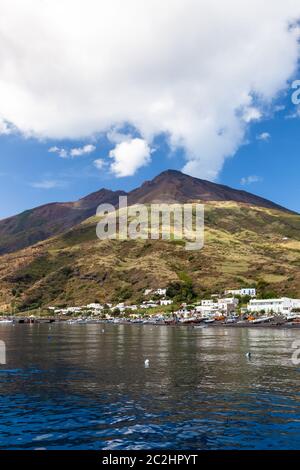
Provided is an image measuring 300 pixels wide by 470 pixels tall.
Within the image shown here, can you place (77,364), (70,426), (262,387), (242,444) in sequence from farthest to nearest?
1. (77,364)
2. (262,387)
3. (70,426)
4. (242,444)

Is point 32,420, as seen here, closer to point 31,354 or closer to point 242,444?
point 242,444

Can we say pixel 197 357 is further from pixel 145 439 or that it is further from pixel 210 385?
pixel 145 439

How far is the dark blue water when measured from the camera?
32250 mm

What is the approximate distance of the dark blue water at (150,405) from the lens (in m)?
32.2

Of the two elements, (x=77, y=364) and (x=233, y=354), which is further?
(x=233, y=354)

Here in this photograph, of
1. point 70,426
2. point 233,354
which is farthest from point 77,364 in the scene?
point 70,426

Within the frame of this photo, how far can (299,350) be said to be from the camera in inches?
3661

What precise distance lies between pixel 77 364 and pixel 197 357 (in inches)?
855

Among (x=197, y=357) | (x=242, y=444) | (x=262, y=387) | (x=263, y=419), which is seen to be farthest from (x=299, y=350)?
(x=242, y=444)

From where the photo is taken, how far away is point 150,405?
139 feet

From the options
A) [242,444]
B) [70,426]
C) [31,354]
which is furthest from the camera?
[31,354]

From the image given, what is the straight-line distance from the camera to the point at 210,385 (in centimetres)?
5241

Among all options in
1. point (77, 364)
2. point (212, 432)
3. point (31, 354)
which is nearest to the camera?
point (212, 432)

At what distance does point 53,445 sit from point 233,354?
59.4 m
